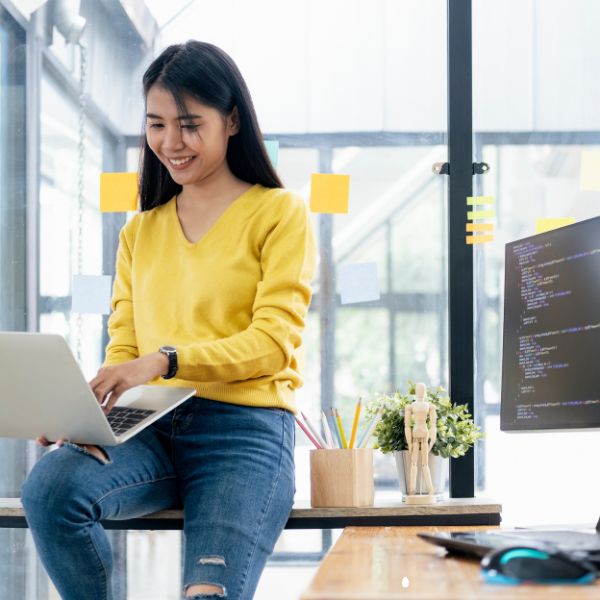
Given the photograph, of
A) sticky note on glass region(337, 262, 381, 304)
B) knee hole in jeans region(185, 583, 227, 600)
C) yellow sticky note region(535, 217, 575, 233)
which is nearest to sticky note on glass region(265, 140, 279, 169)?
sticky note on glass region(337, 262, 381, 304)

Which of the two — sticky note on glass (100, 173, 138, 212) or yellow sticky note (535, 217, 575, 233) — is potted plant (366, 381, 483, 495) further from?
sticky note on glass (100, 173, 138, 212)

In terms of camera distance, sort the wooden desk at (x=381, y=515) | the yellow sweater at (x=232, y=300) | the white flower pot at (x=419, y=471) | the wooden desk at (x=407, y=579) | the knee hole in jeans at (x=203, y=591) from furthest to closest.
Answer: the white flower pot at (x=419, y=471) → the wooden desk at (x=381, y=515) → the yellow sweater at (x=232, y=300) → the knee hole in jeans at (x=203, y=591) → the wooden desk at (x=407, y=579)

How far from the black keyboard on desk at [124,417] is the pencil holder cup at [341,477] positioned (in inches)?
15.8

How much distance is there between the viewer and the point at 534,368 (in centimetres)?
152

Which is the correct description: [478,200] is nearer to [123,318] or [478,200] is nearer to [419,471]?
[419,471]

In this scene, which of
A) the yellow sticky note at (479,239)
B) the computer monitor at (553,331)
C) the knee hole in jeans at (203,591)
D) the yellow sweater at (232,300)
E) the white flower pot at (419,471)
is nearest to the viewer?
the computer monitor at (553,331)

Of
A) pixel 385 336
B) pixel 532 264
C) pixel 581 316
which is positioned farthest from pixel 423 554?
pixel 385 336

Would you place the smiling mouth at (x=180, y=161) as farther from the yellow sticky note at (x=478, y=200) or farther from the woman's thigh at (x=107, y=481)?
the yellow sticky note at (x=478, y=200)

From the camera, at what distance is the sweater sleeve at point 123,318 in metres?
1.92

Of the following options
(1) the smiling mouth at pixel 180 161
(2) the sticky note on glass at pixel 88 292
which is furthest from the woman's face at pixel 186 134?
(2) the sticky note on glass at pixel 88 292

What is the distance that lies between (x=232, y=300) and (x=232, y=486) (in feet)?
1.21

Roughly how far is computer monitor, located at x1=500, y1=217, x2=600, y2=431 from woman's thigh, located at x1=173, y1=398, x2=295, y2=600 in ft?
1.33

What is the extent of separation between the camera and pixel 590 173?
224 centimetres

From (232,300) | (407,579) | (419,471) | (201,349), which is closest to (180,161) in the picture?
(232,300)
